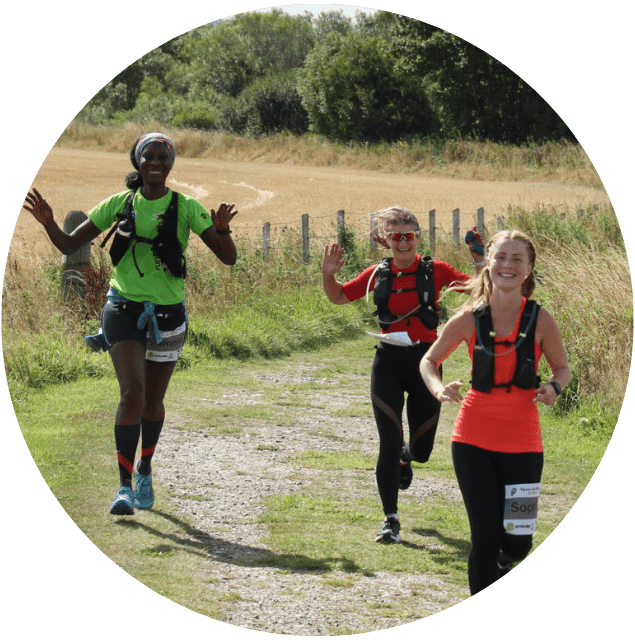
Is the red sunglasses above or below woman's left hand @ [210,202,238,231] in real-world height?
below

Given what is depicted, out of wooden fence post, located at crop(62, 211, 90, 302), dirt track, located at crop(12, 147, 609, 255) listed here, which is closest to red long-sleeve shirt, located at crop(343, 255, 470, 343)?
dirt track, located at crop(12, 147, 609, 255)

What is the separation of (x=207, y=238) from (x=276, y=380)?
4.48 meters

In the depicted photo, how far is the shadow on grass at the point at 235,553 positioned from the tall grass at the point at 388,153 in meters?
3.12

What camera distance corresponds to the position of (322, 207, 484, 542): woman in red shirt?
5176 millimetres

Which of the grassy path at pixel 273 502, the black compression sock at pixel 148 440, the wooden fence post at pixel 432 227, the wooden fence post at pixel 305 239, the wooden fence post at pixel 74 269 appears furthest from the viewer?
the wooden fence post at pixel 432 227

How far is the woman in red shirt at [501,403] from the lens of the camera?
3.96m

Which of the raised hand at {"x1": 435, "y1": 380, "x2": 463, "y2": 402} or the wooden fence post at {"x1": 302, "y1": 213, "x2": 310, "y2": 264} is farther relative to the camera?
the wooden fence post at {"x1": 302, "y1": 213, "x2": 310, "y2": 264}

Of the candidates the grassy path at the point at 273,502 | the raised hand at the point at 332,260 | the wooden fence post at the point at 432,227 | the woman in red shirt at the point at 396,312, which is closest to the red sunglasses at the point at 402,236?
the woman in red shirt at the point at 396,312

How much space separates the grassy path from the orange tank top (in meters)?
1.20

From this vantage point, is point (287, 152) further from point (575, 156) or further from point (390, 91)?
point (575, 156)

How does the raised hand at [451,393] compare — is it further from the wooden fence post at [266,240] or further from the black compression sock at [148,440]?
the wooden fence post at [266,240]

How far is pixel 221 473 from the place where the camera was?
22.0ft

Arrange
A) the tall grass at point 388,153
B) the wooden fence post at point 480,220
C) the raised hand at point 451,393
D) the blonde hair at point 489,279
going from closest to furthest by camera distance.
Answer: the raised hand at point 451,393, the blonde hair at point 489,279, the tall grass at point 388,153, the wooden fence post at point 480,220

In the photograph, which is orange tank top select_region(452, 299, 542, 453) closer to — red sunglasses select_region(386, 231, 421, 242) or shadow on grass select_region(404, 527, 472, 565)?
red sunglasses select_region(386, 231, 421, 242)
